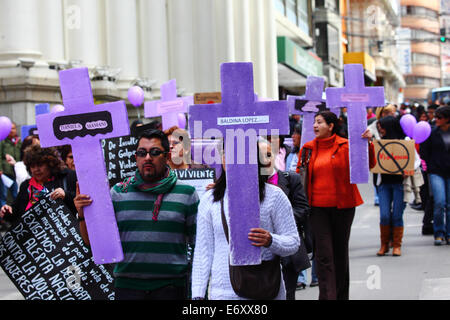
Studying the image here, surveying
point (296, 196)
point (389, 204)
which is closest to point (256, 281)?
point (296, 196)

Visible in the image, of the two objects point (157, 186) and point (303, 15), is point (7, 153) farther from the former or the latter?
point (303, 15)

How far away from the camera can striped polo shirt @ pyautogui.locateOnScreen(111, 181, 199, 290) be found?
479cm

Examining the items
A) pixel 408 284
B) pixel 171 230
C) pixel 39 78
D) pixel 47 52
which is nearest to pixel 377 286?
pixel 408 284

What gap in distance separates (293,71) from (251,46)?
308 inches

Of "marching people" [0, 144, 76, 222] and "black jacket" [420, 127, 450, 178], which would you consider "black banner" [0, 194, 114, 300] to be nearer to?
"marching people" [0, 144, 76, 222]

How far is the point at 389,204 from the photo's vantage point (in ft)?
35.1

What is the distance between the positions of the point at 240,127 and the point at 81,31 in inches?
581

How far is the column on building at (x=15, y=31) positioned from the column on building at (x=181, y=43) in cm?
1082

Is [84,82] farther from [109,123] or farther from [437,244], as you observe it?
[437,244]

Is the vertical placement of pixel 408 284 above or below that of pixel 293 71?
below

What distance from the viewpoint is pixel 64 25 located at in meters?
18.0

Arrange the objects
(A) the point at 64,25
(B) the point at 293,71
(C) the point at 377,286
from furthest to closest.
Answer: (B) the point at 293,71
(A) the point at 64,25
(C) the point at 377,286

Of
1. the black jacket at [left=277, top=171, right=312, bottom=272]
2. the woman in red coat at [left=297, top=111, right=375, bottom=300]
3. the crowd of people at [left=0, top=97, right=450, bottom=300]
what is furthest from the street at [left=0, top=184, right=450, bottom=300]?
the black jacket at [left=277, top=171, right=312, bottom=272]

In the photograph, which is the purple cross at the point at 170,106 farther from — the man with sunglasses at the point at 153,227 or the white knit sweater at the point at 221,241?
the white knit sweater at the point at 221,241
